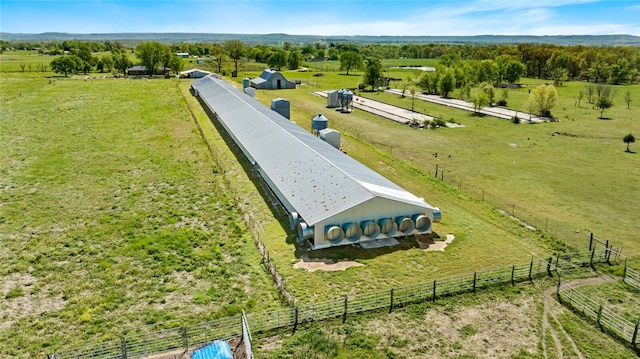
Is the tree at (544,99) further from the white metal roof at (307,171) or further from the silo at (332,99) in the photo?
the white metal roof at (307,171)

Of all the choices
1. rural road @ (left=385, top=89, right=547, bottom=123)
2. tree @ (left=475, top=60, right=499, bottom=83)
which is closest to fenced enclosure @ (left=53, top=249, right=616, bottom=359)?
rural road @ (left=385, top=89, right=547, bottom=123)

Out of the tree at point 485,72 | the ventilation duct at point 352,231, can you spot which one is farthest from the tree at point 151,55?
the ventilation duct at point 352,231

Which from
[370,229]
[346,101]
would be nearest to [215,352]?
[370,229]

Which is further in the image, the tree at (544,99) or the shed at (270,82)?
the shed at (270,82)

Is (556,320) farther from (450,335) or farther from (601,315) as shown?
(450,335)

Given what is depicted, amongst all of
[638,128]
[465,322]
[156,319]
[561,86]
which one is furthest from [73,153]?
[561,86]

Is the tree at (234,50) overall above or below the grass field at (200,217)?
above
